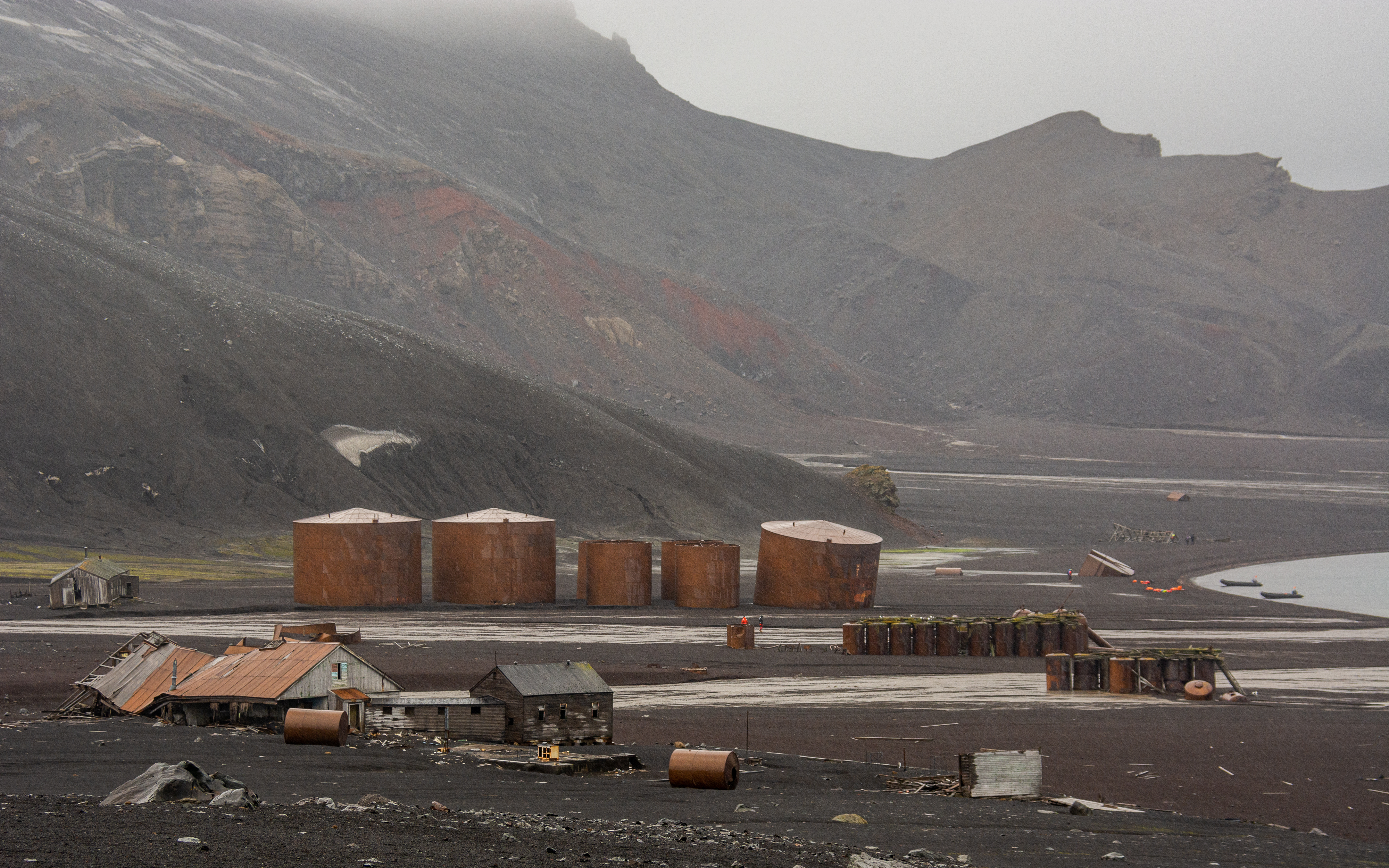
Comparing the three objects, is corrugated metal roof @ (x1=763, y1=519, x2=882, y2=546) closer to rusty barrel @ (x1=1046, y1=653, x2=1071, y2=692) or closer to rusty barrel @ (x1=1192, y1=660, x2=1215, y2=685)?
rusty barrel @ (x1=1046, y1=653, x2=1071, y2=692)

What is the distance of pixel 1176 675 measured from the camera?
109 feet

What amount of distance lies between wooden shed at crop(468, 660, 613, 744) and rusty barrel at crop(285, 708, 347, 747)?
2.86 m

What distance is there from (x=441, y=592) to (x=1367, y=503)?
265 ft

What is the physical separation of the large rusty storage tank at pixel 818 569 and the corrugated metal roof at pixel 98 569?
71.6 ft

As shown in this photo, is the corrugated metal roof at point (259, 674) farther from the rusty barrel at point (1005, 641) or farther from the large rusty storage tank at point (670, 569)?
the large rusty storage tank at point (670, 569)

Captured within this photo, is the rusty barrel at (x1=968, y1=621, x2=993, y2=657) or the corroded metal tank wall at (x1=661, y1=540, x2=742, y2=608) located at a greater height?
the corroded metal tank wall at (x1=661, y1=540, x2=742, y2=608)

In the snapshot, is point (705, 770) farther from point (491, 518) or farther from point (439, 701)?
point (491, 518)

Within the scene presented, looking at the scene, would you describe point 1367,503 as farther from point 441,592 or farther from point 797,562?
point 441,592

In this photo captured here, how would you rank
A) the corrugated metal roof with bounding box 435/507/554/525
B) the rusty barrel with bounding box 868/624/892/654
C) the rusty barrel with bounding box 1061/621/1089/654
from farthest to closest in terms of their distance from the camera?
the corrugated metal roof with bounding box 435/507/554/525, the rusty barrel with bounding box 868/624/892/654, the rusty barrel with bounding box 1061/621/1089/654

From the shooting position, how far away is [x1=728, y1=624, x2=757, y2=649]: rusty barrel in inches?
1549

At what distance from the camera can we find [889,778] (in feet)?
75.7

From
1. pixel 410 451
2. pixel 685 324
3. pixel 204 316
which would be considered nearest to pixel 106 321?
pixel 204 316

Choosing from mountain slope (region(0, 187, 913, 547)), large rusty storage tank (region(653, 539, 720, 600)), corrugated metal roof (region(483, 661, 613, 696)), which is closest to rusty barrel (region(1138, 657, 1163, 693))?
corrugated metal roof (region(483, 661, 613, 696))

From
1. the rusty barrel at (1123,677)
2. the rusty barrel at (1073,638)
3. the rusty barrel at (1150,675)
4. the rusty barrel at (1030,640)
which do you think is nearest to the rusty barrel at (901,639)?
the rusty barrel at (1030,640)
